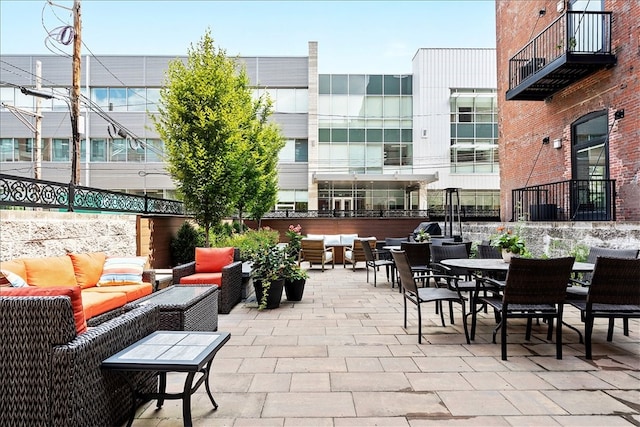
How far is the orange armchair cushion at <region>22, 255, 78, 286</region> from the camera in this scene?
13.5ft

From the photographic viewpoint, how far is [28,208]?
5434mm

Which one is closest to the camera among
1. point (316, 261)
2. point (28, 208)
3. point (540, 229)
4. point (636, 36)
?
point (28, 208)

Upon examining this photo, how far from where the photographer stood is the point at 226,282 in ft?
19.4

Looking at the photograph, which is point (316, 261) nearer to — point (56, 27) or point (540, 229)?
point (540, 229)

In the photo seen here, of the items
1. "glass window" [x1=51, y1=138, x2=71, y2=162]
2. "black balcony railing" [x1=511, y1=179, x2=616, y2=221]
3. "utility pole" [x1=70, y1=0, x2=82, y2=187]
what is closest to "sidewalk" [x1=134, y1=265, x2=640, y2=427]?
"black balcony railing" [x1=511, y1=179, x2=616, y2=221]

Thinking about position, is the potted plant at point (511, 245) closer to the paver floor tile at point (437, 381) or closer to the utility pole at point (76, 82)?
the paver floor tile at point (437, 381)

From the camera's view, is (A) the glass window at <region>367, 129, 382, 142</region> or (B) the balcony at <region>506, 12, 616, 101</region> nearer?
(B) the balcony at <region>506, 12, 616, 101</region>

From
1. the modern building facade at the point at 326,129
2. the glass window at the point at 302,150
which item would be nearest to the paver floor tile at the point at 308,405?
the modern building facade at the point at 326,129

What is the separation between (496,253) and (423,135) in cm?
1979

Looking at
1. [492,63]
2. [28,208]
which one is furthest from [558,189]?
[492,63]

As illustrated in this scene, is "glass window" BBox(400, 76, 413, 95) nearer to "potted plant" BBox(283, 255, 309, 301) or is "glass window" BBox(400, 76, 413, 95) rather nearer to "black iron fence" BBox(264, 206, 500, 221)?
"black iron fence" BBox(264, 206, 500, 221)

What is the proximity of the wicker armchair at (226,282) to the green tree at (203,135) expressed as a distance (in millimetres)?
2533

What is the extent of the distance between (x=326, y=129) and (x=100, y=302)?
2168cm

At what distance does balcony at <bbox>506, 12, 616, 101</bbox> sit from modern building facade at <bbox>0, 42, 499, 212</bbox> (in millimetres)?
13081
